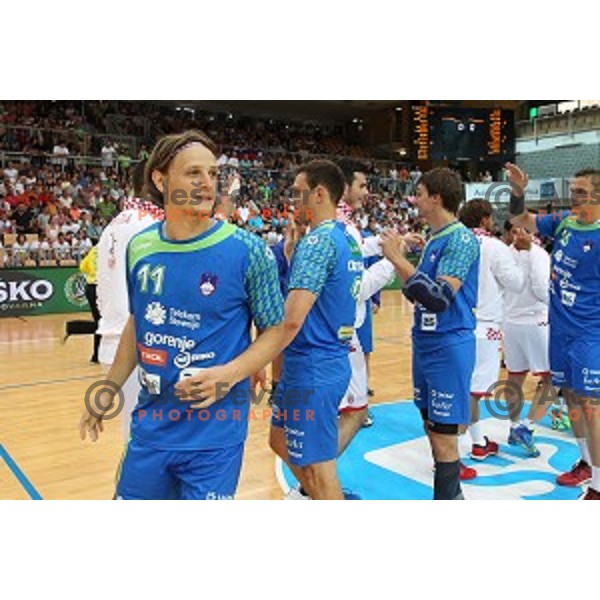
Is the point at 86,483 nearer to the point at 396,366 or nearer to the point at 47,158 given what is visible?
the point at 396,366

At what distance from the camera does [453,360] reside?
347cm

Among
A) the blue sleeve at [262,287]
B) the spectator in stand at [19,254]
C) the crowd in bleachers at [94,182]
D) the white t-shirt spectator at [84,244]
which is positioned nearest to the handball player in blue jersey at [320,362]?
the blue sleeve at [262,287]

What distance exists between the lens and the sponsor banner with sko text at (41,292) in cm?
1255

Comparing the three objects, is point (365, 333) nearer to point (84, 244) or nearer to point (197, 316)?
point (197, 316)

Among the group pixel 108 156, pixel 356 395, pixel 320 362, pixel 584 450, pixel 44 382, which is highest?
pixel 108 156

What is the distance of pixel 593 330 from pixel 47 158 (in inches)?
644

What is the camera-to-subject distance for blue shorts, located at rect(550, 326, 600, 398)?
3688mm

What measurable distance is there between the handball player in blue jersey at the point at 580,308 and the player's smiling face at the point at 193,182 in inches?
94.9

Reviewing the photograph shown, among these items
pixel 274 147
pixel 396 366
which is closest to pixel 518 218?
pixel 396 366

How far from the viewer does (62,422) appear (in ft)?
18.3

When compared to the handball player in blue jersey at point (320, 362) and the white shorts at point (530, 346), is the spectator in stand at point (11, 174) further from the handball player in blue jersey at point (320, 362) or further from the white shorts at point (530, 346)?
the handball player in blue jersey at point (320, 362)

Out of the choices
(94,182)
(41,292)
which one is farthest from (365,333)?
(94,182)

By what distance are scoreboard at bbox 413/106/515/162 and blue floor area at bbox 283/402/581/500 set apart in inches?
609

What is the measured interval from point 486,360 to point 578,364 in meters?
1.09
